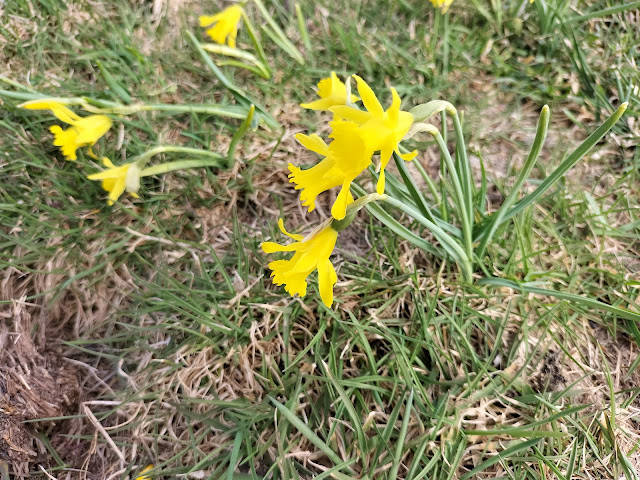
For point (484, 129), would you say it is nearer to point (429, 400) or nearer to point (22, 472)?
point (429, 400)

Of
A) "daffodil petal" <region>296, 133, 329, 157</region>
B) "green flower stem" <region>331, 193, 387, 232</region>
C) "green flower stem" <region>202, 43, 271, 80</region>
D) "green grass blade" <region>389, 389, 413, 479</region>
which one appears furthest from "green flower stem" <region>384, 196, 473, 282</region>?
"green flower stem" <region>202, 43, 271, 80</region>

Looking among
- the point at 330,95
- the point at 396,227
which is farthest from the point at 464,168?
the point at 330,95

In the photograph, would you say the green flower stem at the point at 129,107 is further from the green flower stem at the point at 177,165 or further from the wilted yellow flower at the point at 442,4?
the wilted yellow flower at the point at 442,4

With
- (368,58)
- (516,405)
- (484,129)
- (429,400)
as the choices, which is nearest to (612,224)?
(484,129)

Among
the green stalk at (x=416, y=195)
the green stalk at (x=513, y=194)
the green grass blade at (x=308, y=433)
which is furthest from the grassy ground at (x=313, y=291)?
the green stalk at (x=416, y=195)

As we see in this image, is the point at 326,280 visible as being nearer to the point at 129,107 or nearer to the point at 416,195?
the point at 416,195
